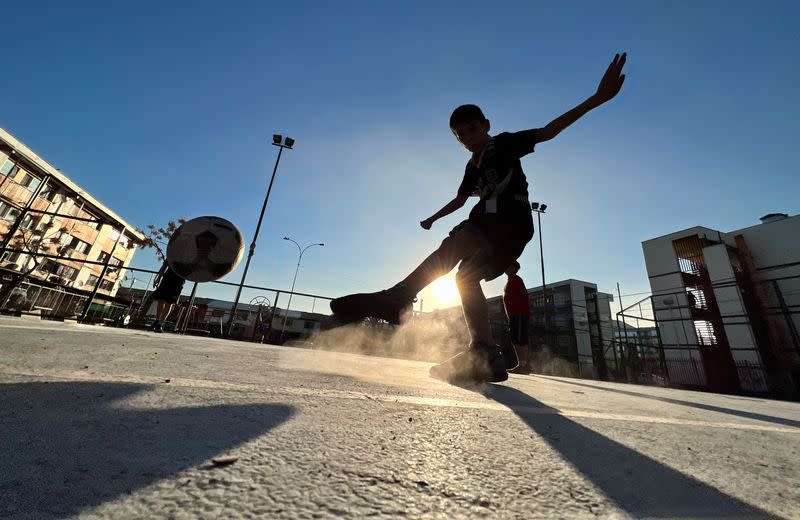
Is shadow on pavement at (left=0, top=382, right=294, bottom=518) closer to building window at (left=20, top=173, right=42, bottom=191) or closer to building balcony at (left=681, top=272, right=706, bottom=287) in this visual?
building balcony at (left=681, top=272, right=706, bottom=287)

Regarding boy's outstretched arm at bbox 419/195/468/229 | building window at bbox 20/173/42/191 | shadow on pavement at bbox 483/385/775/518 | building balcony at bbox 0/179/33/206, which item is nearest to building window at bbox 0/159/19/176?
building balcony at bbox 0/179/33/206

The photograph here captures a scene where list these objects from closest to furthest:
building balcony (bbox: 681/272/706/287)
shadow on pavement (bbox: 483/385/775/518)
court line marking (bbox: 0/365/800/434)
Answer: shadow on pavement (bbox: 483/385/775/518) < court line marking (bbox: 0/365/800/434) < building balcony (bbox: 681/272/706/287)

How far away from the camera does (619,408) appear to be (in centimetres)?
158

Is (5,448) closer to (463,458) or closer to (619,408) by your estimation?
(463,458)

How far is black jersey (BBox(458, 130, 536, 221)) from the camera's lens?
6.86 feet

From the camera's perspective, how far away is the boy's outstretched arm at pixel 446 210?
2.70 meters

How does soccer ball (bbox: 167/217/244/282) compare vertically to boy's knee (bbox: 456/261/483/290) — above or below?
above

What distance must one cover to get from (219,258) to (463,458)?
510cm

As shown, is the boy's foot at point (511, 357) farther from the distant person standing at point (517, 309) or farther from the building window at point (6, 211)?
the building window at point (6, 211)

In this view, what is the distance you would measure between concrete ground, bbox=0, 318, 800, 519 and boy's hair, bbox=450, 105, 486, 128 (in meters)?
2.03

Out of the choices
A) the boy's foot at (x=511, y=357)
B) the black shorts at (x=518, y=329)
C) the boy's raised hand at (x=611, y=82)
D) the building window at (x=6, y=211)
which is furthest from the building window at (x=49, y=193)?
the boy's raised hand at (x=611, y=82)

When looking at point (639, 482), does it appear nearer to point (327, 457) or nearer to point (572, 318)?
point (327, 457)

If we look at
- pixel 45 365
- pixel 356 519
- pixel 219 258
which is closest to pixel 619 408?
pixel 356 519

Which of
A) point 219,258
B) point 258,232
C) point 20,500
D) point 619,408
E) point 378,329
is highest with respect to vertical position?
point 258,232
